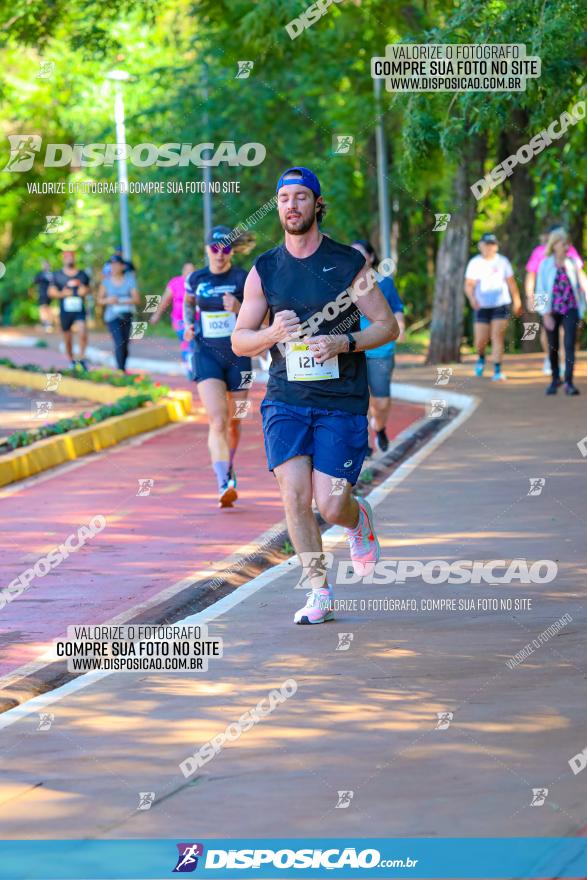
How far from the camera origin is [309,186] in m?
8.13

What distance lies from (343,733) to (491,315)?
16735 millimetres

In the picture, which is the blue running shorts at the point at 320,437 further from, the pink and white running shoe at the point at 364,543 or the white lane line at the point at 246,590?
the white lane line at the point at 246,590

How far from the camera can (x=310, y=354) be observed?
26.3 feet

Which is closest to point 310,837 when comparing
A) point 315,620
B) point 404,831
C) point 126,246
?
point 404,831

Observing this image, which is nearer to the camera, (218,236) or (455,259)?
(218,236)

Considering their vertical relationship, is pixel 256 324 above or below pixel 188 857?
above

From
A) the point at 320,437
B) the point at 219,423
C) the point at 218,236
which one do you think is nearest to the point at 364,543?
the point at 320,437

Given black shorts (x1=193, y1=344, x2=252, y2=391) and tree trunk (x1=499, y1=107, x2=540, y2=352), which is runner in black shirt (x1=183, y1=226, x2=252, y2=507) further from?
tree trunk (x1=499, y1=107, x2=540, y2=352)

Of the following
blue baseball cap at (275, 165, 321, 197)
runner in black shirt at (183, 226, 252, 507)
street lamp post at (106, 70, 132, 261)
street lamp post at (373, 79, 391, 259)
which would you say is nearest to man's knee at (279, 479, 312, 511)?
blue baseball cap at (275, 165, 321, 197)

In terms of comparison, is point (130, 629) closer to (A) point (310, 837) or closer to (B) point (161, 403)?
(A) point (310, 837)

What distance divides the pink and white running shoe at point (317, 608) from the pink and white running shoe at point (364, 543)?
0.57 metres

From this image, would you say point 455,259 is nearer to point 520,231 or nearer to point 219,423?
point 520,231

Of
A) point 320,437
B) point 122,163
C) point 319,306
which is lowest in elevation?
point 320,437

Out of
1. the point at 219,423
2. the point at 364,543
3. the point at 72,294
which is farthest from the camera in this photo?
the point at 72,294
